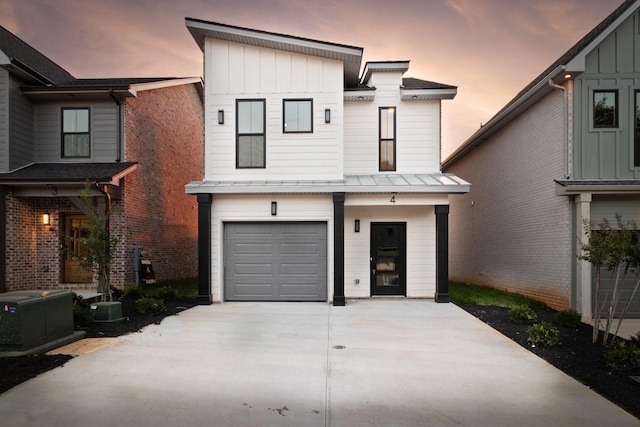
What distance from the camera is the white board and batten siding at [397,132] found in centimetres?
1249

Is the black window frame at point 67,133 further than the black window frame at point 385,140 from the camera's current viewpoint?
Yes

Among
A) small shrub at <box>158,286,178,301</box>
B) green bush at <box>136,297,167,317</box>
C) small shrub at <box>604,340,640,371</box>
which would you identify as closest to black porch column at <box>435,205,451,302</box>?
small shrub at <box>604,340,640,371</box>

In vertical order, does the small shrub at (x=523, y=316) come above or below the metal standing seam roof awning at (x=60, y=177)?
below

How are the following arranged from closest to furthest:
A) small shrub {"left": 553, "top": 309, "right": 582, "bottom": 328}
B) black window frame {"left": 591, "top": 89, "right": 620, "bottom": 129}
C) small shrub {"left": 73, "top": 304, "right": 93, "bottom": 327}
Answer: small shrub {"left": 73, "top": 304, "right": 93, "bottom": 327}
small shrub {"left": 553, "top": 309, "right": 582, "bottom": 328}
black window frame {"left": 591, "top": 89, "right": 620, "bottom": 129}

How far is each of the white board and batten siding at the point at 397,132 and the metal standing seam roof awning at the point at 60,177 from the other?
23.5 ft

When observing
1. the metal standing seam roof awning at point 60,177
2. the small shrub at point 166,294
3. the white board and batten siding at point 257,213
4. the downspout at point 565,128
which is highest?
the downspout at point 565,128

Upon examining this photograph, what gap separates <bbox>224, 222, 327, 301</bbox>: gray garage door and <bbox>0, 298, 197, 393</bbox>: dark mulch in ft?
5.20

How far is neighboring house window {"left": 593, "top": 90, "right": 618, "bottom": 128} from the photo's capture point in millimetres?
9922

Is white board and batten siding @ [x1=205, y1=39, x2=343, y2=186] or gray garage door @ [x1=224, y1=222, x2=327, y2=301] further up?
white board and batten siding @ [x1=205, y1=39, x2=343, y2=186]

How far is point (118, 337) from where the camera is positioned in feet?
24.2

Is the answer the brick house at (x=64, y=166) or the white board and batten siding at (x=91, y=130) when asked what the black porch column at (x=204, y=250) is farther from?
the white board and batten siding at (x=91, y=130)

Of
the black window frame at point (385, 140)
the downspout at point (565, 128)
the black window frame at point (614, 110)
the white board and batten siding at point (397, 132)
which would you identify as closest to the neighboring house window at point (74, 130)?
the white board and batten siding at point (397, 132)

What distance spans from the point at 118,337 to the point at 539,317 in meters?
9.25

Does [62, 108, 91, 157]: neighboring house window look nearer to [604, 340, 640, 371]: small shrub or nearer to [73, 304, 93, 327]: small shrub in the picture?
[73, 304, 93, 327]: small shrub
